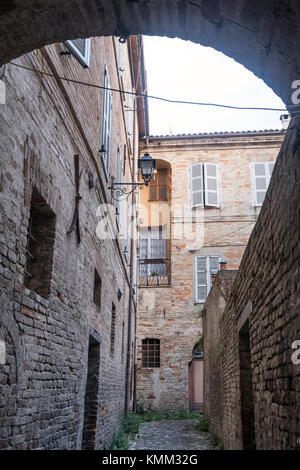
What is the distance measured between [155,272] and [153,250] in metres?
1.17

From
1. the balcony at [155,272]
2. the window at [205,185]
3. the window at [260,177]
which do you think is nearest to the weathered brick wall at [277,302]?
the balcony at [155,272]

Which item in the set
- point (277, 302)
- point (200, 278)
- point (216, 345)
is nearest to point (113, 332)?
point (216, 345)

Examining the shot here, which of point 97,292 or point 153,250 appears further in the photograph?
point 153,250

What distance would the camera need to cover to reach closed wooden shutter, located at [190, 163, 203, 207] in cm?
1939

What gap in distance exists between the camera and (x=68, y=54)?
5.45m

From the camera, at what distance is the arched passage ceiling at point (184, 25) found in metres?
2.88

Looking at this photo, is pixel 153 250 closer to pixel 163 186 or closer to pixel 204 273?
pixel 204 273

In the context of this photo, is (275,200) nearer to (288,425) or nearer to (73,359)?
(288,425)

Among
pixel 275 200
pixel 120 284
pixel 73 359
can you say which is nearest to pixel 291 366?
pixel 275 200

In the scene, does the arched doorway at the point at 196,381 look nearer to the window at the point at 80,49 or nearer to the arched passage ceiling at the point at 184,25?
the window at the point at 80,49

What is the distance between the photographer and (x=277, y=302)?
3535 millimetres

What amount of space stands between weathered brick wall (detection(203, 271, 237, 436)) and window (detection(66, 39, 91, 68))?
5.99m

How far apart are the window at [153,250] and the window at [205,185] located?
2167mm

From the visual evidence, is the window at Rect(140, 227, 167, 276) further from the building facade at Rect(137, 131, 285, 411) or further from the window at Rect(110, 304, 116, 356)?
the window at Rect(110, 304, 116, 356)
